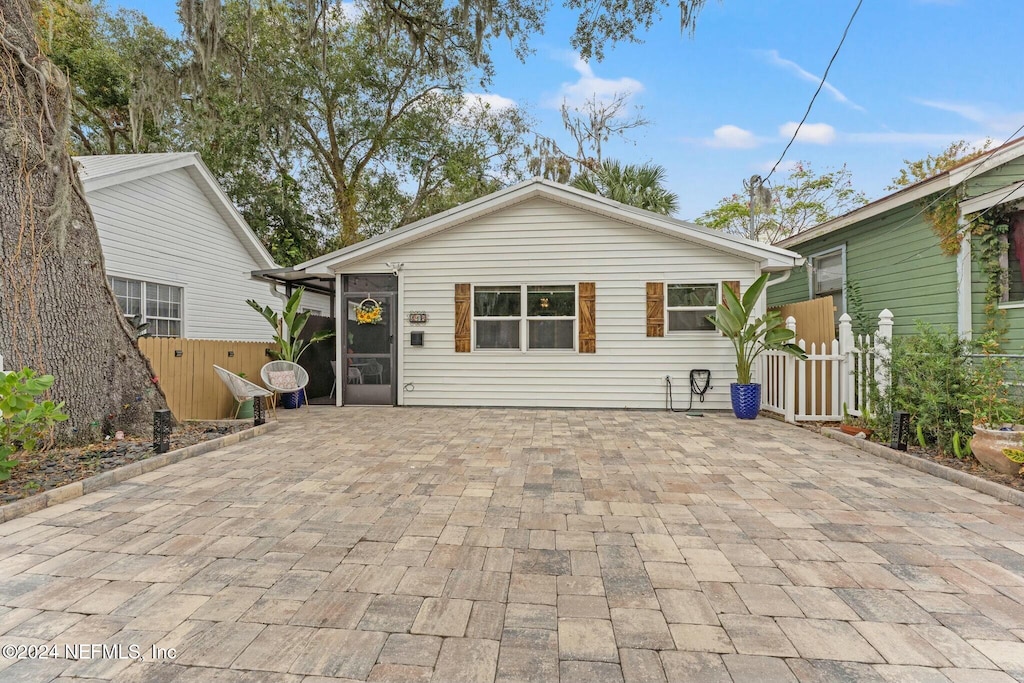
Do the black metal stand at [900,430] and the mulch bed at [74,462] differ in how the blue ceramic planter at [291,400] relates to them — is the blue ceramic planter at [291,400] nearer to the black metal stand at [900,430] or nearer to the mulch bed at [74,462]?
the mulch bed at [74,462]

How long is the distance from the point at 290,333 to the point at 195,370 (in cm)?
160

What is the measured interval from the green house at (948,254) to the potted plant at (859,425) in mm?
1269

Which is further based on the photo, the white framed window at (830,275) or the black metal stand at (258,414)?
the white framed window at (830,275)

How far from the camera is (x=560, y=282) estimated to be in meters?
8.02

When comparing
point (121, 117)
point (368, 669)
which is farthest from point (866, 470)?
point (121, 117)

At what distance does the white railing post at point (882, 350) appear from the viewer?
207 inches

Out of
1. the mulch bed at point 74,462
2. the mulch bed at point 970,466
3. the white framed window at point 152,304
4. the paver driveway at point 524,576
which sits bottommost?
the paver driveway at point 524,576

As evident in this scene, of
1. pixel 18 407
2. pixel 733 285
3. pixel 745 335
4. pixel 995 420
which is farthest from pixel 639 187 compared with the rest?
pixel 18 407

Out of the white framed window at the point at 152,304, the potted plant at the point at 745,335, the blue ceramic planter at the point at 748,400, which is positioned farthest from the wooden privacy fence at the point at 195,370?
the blue ceramic planter at the point at 748,400

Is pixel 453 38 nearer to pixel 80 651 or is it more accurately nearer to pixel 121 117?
pixel 80 651

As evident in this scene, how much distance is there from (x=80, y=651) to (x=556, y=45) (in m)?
8.29

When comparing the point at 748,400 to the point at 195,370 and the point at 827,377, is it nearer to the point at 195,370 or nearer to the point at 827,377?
the point at 827,377

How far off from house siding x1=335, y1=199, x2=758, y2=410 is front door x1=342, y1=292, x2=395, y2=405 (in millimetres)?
265

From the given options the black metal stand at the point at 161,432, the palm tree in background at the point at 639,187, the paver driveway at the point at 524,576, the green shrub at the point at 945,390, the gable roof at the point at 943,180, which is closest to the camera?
the paver driveway at the point at 524,576
